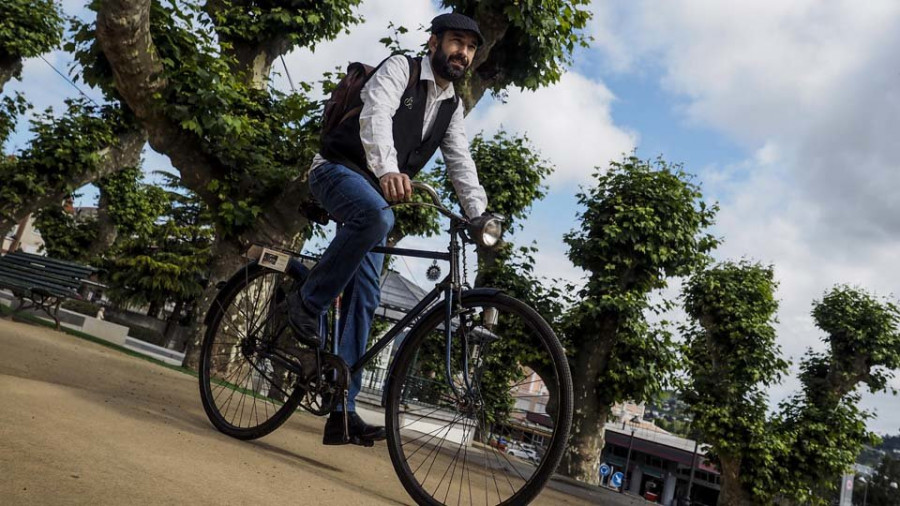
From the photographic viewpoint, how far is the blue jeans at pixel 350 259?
8.86 ft

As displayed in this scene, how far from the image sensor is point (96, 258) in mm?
26812

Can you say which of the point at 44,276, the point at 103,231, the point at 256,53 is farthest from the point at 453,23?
the point at 103,231

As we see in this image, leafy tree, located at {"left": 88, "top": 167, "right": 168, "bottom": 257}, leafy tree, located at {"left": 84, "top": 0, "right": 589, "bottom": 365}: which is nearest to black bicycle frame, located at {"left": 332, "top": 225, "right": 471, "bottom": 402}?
leafy tree, located at {"left": 84, "top": 0, "right": 589, "bottom": 365}

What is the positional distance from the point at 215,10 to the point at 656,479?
46.6 m

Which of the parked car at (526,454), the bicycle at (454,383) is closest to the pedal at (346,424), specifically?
the bicycle at (454,383)

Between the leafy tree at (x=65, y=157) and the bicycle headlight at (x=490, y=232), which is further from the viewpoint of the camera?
the leafy tree at (x=65, y=157)

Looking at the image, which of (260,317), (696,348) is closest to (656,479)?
(696,348)

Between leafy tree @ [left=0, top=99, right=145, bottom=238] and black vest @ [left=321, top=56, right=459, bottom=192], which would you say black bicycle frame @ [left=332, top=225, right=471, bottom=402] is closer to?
black vest @ [left=321, top=56, right=459, bottom=192]

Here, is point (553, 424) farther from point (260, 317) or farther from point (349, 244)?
point (260, 317)

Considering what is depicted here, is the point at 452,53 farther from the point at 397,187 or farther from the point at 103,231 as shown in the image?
Result: the point at 103,231

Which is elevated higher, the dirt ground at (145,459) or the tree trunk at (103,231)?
the tree trunk at (103,231)

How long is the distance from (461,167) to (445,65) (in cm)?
50

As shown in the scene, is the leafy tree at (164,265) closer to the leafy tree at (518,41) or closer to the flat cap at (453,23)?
the leafy tree at (518,41)

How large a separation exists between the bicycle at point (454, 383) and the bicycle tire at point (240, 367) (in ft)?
0.12
